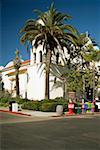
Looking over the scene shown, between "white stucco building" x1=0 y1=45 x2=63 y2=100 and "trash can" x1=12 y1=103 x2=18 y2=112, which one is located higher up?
"white stucco building" x1=0 y1=45 x2=63 y2=100

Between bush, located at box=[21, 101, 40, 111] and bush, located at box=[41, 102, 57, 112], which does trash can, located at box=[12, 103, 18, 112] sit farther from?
bush, located at box=[41, 102, 57, 112]

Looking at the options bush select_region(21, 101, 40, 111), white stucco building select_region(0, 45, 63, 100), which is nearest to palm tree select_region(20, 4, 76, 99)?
bush select_region(21, 101, 40, 111)

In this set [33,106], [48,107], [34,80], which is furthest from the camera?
[34,80]

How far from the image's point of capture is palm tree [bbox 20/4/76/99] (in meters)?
32.2

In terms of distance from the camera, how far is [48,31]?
3219 cm

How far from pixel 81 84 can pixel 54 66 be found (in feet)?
14.3

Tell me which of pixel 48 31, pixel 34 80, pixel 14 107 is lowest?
pixel 14 107

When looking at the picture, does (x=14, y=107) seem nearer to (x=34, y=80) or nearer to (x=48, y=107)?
(x=48, y=107)

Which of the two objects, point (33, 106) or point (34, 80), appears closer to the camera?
point (33, 106)

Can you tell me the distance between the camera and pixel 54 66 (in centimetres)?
3950

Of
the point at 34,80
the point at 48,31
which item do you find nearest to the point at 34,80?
the point at 34,80

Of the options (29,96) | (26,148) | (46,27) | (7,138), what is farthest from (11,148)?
(29,96)

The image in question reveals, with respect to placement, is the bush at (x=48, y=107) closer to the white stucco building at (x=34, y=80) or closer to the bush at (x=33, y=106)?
the bush at (x=33, y=106)

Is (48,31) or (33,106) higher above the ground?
(48,31)
